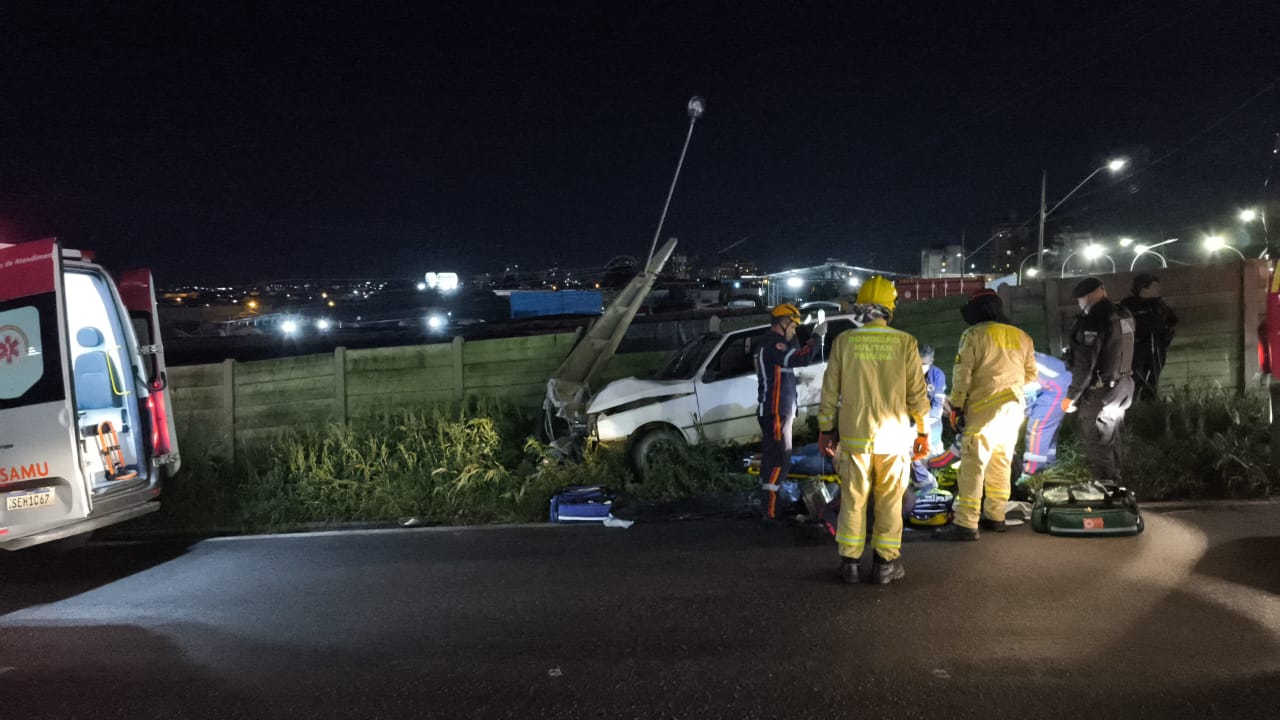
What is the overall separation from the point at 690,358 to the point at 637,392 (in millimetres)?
1004

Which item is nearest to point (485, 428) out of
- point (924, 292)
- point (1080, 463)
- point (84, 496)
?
point (84, 496)

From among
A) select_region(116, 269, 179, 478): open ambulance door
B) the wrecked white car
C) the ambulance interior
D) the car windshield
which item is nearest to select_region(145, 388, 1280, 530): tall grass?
the wrecked white car

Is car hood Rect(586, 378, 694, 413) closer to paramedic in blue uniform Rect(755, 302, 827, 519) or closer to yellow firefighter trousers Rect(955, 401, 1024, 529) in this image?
paramedic in blue uniform Rect(755, 302, 827, 519)

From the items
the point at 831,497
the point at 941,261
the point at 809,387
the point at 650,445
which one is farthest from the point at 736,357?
the point at 941,261

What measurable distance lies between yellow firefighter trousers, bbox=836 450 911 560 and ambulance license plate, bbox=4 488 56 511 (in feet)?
Result: 18.6

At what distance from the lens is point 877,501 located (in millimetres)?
4875

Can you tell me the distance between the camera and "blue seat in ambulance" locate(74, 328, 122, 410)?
274 inches

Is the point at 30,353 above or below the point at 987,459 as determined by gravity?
above

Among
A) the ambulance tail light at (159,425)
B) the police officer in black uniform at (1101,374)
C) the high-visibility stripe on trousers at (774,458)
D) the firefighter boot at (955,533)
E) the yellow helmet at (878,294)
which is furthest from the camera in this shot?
the ambulance tail light at (159,425)

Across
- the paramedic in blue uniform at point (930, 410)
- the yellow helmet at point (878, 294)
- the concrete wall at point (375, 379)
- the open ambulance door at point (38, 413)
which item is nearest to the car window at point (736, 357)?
the concrete wall at point (375, 379)

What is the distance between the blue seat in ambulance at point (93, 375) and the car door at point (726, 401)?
562cm

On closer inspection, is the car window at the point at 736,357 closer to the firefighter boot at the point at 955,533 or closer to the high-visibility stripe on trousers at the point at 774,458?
the high-visibility stripe on trousers at the point at 774,458

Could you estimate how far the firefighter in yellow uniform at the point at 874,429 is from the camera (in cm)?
481

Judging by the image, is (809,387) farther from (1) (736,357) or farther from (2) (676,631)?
(2) (676,631)
